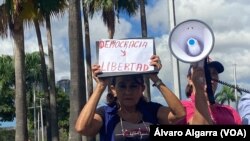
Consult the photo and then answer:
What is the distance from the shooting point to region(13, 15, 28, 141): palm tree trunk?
17.2 m

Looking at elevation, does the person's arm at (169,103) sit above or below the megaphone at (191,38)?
below

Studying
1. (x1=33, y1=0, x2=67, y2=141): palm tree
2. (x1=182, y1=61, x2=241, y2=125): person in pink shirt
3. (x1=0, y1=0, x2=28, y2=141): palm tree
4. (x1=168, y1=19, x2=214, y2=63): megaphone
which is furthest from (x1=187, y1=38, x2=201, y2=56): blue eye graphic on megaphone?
(x1=33, y1=0, x2=67, y2=141): palm tree

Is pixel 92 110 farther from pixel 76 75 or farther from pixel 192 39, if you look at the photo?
pixel 76 75

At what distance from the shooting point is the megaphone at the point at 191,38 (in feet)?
12.6

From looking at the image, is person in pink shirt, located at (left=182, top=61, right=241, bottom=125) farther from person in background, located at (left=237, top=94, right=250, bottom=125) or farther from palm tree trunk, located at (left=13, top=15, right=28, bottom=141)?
palm tree trunk, located at (left=13, top=15, right=28, bottom=141)

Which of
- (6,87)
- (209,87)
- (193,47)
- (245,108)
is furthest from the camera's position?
(6,87)

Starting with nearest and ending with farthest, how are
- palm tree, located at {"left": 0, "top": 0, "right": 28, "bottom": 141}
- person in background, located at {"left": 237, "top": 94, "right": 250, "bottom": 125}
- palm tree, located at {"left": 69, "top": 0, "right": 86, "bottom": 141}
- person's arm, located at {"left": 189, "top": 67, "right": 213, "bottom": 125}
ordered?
person's arm, located at {"left": 189, "top": 67, "right": 213, "bottom": 125} < person in background, located at {"left": 237, "top": 94, "right": 250, "bottom": 125} < palm tree, located at {"left": 69, "top": 0, "right": 86, "bottom": 141} < palm tree, located at {"left": 0, "top": 0, "right": 28, "bottom": 141}

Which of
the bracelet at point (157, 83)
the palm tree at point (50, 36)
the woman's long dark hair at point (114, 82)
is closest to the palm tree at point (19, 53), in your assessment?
the palm tree at point (50, 36)

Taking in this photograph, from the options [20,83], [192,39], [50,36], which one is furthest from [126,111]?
[50,36]

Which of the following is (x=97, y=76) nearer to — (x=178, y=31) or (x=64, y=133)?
(x=178, y=31)

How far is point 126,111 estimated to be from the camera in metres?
4.66

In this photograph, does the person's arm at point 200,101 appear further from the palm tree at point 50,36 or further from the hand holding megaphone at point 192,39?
the palm tree at point 50,36

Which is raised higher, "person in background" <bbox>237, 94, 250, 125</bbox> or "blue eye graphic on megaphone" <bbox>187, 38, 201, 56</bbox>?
"blue eye graphic on megaphone" <bbox>187, 38, 201, 56</bbox>

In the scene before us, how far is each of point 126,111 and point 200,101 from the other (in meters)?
0.74
